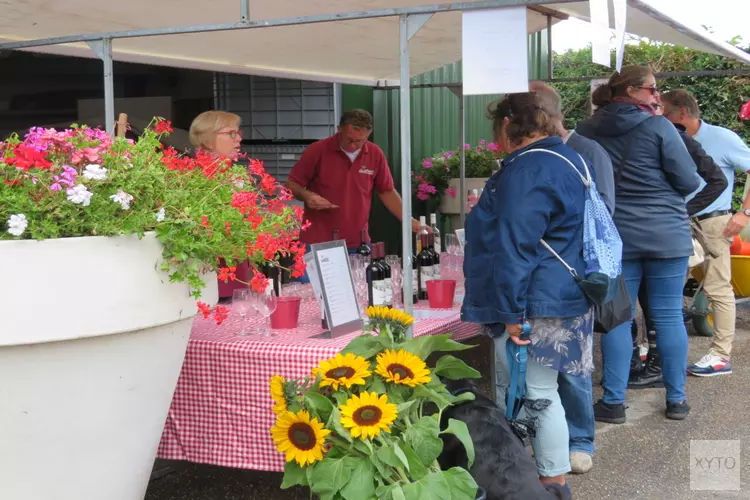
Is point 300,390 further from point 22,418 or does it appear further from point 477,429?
point 22,418

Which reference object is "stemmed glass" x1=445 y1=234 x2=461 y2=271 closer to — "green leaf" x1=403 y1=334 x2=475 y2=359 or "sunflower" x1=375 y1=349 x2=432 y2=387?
"green leaf" x1=403 y1=334 x2=475 y2=359

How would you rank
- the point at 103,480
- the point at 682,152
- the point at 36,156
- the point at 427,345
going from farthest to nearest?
the point at 682,152 → the point at 427,345 → the point at 103,480 → the point at 36,156

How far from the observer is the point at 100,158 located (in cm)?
199

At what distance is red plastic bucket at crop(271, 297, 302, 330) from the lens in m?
2.82

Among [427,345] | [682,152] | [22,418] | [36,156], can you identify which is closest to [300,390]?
[427,345]

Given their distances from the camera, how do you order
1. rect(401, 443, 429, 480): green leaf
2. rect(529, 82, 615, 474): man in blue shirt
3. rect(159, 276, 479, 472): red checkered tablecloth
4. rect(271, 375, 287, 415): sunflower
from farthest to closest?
rect(529, 82, 615, 474): man in blue shirt
rect(159, 276, 479, 472): red checkered tablecloth
rect(271, 375, 287, 415): sunflower
rect(401, 443, 429, 480): green leaf

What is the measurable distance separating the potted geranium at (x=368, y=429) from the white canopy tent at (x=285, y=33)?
52cm

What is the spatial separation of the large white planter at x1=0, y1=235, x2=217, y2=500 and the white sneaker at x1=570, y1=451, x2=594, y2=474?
1.93 meters

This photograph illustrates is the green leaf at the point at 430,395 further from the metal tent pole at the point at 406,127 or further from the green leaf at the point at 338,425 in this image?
the metal tent pole at the point at 406,127

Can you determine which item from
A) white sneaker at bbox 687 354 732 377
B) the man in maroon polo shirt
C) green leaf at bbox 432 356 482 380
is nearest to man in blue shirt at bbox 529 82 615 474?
green leaf at bbox 432 356 482 380

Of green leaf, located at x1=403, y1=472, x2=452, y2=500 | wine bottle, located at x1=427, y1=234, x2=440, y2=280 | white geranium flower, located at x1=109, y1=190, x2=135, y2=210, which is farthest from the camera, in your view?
wine bottle, located at x1=427, y1=234, x2=440, y2=280

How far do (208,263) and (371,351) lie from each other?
544mm

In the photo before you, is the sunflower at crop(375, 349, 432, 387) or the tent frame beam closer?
the sunflower at crop(375, 349, 432, 387)

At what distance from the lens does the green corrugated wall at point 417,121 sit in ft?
26.1
